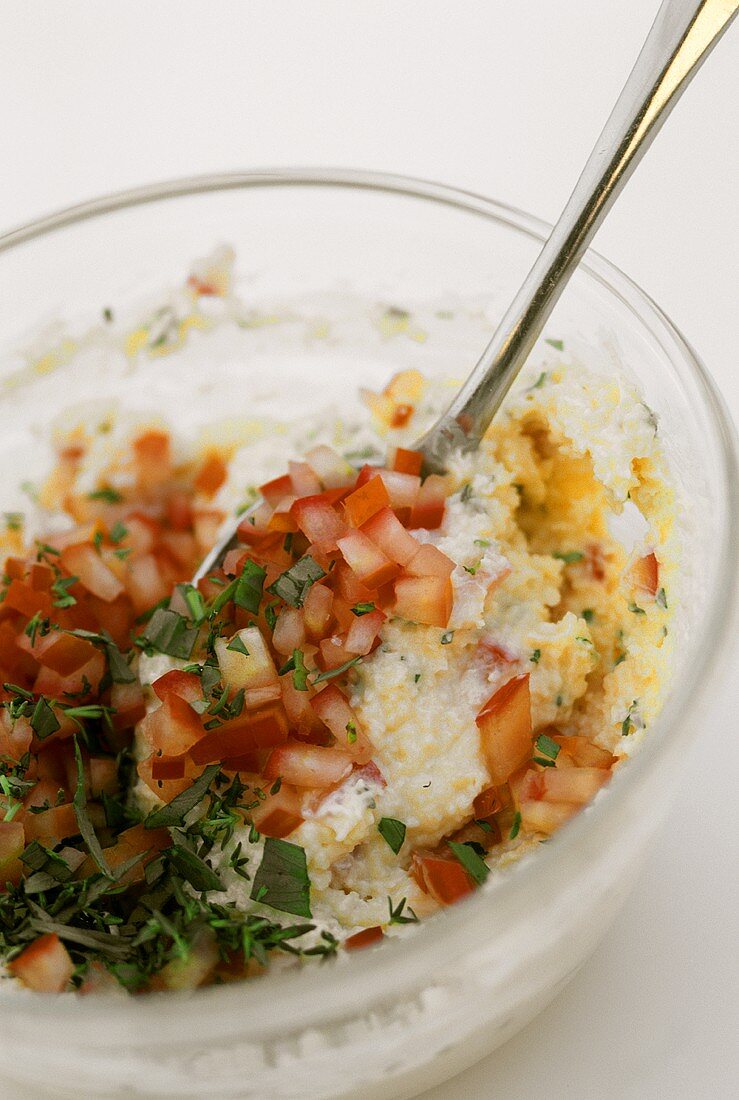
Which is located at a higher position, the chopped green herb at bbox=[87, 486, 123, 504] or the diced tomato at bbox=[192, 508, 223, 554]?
the diced tomato at bbox=[192, 508, 223, 554]

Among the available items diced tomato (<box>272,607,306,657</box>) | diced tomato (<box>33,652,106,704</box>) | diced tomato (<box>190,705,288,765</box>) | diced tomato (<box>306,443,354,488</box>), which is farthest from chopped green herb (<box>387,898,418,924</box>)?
diced tomato (<box>306,443,354,488</box>)

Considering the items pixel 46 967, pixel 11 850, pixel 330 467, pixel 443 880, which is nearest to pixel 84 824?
pixel 11 850

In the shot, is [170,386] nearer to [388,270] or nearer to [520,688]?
[388,270]

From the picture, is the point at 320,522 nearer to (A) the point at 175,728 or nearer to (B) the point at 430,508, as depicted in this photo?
(B) the point at 430,508

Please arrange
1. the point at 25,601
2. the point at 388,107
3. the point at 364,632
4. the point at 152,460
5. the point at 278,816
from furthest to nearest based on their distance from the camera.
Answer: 1. the point at 388,107
2. the point at 152,460
3. the point at 25,601
4. the point at 364,632
5. the point at 278,816

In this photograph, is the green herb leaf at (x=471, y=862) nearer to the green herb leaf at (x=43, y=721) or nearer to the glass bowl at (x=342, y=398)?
the glass bowl at (x=342, y=398)

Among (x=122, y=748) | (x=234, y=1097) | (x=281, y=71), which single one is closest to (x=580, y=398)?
(x=122, y=748)

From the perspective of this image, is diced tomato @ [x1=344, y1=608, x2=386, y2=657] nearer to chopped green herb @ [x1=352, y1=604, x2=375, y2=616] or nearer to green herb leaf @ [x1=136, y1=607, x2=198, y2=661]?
chopped green herb @ [x1=352, y1=604, x2=375, y2=616]
